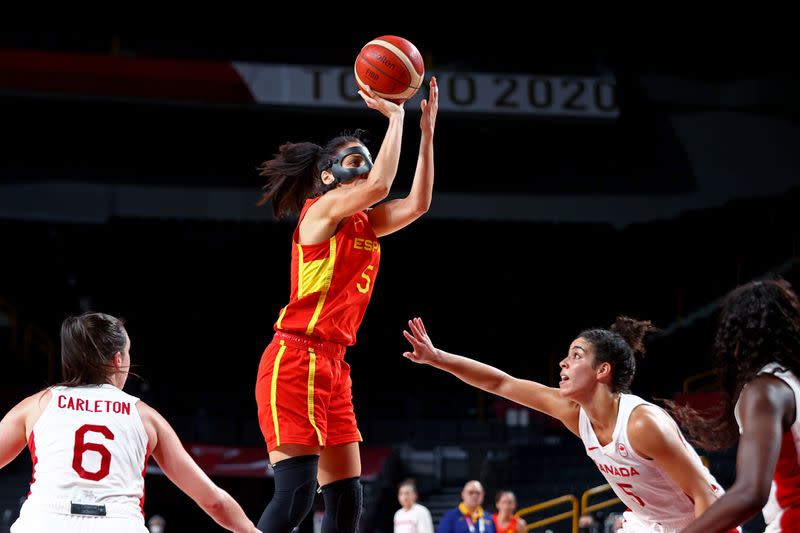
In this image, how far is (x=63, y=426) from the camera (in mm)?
3002

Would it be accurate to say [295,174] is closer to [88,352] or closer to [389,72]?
[389,72]

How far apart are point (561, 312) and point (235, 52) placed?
23.5 ft

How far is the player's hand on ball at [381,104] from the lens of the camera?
14.0 ft

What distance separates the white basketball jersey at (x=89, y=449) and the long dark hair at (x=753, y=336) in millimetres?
1749

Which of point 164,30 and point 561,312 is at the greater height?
point 164,30

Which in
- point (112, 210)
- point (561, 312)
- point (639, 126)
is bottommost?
point (561, 312)

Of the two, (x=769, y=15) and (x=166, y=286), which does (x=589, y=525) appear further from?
(x=769, y=15)

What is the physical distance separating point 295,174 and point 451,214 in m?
12.9

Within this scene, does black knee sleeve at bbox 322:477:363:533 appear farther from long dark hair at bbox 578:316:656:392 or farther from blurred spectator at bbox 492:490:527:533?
blurred spectator at bbox 492:490:527:533

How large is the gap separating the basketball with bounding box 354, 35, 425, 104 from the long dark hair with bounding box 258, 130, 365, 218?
0.26 metres

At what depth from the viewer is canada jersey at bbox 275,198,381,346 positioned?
410cm

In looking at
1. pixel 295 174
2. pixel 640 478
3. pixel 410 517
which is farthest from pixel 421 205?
pixel 410 517

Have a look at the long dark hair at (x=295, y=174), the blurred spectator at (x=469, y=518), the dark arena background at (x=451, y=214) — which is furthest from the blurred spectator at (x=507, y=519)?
the long dark hair at (x=295, y=174)

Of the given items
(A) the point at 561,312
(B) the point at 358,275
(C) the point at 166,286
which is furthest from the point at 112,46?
(B) the point at 358,275
